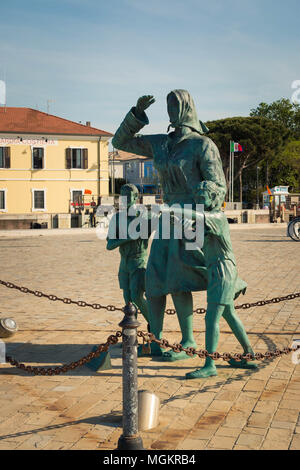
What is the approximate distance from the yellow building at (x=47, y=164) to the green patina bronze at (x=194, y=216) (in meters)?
38.1

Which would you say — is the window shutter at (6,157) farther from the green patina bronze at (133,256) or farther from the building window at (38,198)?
the green patina bronze at (133,256)

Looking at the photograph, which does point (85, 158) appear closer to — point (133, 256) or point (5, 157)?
point (5, 157)

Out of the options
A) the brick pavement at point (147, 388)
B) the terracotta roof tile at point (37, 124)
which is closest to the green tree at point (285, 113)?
the terracotta roof tile at point (37, 124)

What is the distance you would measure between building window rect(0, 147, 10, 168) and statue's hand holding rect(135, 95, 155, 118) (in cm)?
4036

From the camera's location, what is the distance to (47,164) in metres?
45.2

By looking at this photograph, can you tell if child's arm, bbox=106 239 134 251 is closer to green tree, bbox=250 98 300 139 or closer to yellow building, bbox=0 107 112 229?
yellow building, bbox=0 107 112 229

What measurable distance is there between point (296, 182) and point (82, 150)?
24771mm

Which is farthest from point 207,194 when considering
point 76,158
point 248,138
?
point 248,138

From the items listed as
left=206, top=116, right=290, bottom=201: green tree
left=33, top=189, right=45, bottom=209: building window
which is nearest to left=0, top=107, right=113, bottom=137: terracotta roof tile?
left=33, top=189, right=45, bottom=209: building window

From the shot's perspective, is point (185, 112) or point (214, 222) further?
point (185, 112)

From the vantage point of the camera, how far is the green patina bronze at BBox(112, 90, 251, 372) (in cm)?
511

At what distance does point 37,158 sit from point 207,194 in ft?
137
